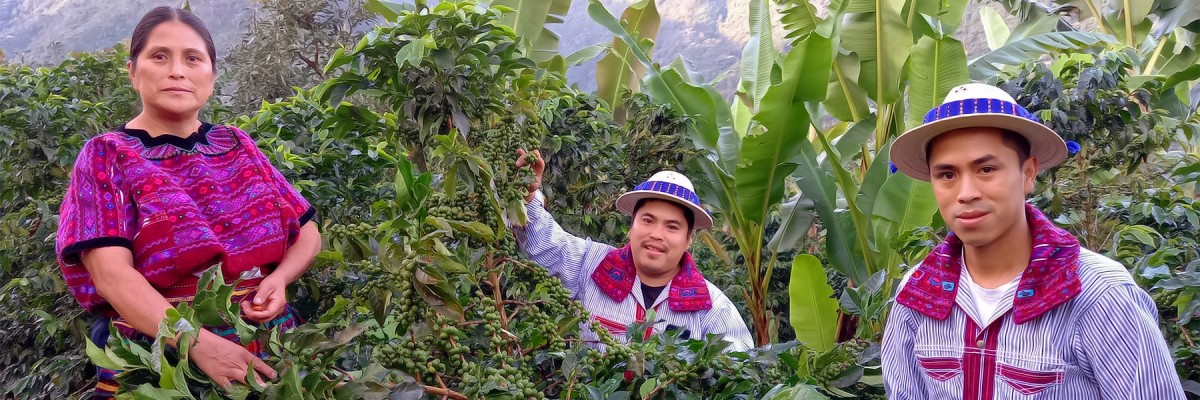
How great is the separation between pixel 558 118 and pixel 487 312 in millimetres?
1943

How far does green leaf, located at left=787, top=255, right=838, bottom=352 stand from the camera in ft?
12.6

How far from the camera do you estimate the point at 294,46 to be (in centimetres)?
723

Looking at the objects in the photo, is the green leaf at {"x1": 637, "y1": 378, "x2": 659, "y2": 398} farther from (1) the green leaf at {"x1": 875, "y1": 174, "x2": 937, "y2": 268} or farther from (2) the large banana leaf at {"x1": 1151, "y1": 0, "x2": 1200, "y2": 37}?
(2) the large banana leaf at {"x1": 1151, "y1": 0, "x2": 1200, "y2": 37}

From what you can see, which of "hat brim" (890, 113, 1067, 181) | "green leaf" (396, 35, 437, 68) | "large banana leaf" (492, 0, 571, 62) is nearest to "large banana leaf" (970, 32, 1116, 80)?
"large banana leaf" (492, 0, 571, 62)

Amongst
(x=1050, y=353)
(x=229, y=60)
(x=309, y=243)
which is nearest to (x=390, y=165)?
(x=309, y=243)

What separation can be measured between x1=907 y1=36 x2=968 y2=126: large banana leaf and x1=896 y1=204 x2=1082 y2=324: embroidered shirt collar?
287 centimetres

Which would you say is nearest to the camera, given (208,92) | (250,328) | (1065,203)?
(250,328)

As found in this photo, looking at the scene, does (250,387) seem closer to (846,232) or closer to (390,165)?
(390,165)

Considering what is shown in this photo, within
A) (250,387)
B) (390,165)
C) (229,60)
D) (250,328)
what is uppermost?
(229,60)

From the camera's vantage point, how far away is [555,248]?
3.04m

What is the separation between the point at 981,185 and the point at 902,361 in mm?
434

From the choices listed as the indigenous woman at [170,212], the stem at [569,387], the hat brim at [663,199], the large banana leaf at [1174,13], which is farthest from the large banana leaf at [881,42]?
the indigenous woman at [170,212]

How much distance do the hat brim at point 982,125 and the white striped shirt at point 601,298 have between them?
1189 millimetres

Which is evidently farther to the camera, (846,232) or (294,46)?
(294,46)
